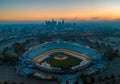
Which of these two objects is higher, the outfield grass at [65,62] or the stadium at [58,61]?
the stadium at [58,61]

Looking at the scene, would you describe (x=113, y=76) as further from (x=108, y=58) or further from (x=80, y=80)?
(x=108, y=58)

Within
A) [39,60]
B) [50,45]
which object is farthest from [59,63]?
[50,45]

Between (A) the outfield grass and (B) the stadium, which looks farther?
(A) the outfield grass

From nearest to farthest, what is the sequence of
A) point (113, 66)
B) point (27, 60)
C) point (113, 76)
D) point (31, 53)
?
1. point (113, 76)
2. point (113, 66)
3. point (27, 60)
4. point (31, 53)

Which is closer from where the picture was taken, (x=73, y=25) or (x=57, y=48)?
(x=57, y=48)

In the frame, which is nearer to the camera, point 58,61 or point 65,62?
point 65,62

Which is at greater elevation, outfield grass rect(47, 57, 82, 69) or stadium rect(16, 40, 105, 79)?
stadium rect(16, 40, 105, 79)

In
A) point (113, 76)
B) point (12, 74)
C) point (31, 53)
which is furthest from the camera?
point (31, 53)

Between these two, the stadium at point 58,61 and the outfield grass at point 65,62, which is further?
the outfield grass at point 65,62
